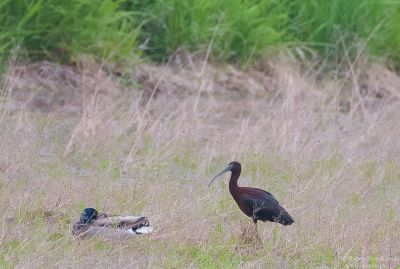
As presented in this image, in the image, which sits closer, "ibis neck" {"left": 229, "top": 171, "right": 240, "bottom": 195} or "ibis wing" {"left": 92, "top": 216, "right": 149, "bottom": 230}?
"ibis wing" {"left": 92, "top": 216, "right": 149, "bottom": 230}

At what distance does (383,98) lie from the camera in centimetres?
1364

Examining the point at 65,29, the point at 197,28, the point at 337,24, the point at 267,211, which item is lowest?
→ the point at 337,24

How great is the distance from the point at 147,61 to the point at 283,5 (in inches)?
84.1

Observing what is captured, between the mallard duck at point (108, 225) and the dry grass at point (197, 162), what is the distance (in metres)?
0.08

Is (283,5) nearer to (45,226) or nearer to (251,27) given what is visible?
(251,27)

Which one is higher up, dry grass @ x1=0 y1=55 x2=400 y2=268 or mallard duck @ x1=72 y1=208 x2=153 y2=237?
mallard duck @ x1=72 y1=208 x2=153 y2=237

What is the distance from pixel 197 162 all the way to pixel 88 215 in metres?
2.72

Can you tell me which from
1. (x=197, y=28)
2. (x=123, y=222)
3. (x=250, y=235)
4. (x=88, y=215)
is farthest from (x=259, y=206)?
(x=197, y=28)

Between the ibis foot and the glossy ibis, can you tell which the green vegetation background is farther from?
the ibis foot

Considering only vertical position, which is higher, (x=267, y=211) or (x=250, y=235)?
(x=267, y=211)

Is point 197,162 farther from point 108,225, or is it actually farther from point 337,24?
point 337,24

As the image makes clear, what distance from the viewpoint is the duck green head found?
729cm

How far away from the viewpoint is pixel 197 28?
43.1 feet

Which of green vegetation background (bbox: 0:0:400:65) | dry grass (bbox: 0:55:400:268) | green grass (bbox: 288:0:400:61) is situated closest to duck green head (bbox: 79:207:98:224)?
dry grass (bbox: 0:55:400:268)
